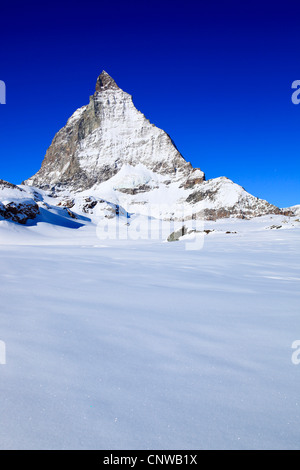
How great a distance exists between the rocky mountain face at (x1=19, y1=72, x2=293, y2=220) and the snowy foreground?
102837 millimetres

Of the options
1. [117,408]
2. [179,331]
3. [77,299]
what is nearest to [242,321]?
[179,331]

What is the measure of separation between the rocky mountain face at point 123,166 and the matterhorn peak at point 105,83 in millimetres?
693

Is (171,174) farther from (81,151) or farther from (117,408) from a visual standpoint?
(117,408)

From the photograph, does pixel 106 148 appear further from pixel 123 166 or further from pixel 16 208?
pixel 16 208

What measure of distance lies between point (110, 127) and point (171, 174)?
55672 mm

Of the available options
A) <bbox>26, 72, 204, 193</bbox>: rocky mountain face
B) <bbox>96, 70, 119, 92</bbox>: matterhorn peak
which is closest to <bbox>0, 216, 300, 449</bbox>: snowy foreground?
<bbox>26, 72, 204, 193</bbox>: rocky mountain face

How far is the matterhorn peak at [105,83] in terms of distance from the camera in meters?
196

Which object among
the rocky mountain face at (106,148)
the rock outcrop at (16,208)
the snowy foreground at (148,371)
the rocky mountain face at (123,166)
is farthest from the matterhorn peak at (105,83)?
the snowy foreground at (148,371)

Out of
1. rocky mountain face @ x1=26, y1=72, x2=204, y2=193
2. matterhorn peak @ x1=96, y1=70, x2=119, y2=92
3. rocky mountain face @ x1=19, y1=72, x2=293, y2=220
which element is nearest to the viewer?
rocky mountain face @ x1=19, y1=72, x2=293, y2=220

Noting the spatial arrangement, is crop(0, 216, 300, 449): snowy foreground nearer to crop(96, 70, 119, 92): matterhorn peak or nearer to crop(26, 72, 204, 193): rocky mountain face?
crop(26, 72, 204, 193): rocky mountain face

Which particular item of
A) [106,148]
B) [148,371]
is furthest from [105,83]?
[148,371]

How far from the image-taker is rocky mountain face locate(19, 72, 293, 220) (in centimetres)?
12362

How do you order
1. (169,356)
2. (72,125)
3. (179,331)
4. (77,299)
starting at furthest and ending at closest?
1. (72,125)
2. (77,299)
3. (179,331)
4. (169,356)
